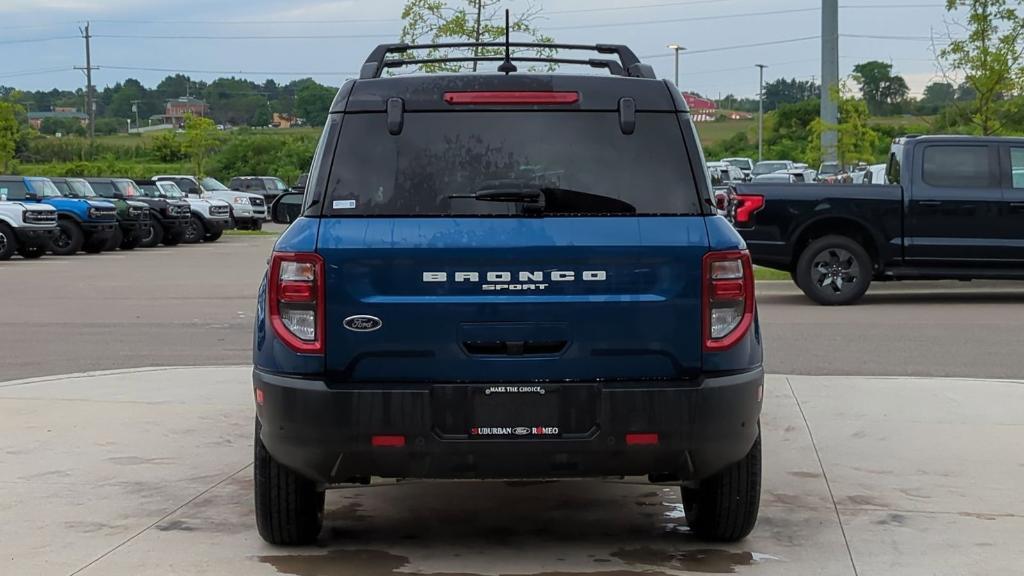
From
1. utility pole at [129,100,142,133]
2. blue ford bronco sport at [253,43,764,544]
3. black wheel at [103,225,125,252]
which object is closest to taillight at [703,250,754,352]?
blue ford bronco sport at [253,43,764,544]

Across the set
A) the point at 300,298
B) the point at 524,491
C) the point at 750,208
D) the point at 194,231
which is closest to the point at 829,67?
the point at 194,231

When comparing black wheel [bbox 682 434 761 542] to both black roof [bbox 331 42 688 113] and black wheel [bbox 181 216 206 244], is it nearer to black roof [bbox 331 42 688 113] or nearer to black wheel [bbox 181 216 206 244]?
black roof [bbox 331 42 688 113]

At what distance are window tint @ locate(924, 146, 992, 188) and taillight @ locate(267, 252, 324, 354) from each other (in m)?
12.3

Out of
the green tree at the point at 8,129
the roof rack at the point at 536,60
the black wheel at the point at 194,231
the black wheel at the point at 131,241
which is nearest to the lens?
the roof rack at the point at 536,60

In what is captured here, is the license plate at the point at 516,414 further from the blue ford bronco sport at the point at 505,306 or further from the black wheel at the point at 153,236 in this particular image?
the black wheel at the point at 153,236

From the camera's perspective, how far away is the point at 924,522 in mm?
6438

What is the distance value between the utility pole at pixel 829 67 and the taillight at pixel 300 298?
27561 mm

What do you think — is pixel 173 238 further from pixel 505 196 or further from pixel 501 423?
pixel 501 423

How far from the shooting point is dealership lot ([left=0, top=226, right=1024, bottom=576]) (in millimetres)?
5832

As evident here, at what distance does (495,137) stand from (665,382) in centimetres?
116

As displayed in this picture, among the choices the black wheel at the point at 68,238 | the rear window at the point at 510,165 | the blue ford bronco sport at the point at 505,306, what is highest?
the rear window at the point at 510,165

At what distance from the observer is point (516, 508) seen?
22.3 feet

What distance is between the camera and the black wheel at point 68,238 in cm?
2980

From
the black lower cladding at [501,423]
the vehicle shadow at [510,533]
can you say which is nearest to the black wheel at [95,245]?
the vehicle shadow at [510,533]
